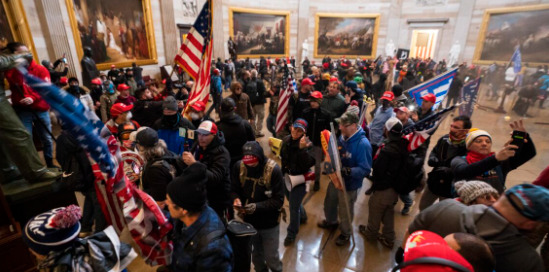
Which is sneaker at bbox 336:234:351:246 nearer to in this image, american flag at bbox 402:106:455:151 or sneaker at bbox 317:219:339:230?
sneaker at bbox 317:219:339:230

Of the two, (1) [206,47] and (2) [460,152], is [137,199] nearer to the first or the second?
(1) [206,47]

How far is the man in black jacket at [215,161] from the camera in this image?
284 cm

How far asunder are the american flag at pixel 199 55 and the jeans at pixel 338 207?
92.6 inches

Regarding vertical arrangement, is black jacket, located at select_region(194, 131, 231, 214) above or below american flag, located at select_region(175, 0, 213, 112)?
below

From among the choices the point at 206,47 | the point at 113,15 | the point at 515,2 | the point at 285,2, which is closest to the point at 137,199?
the point at 206,47

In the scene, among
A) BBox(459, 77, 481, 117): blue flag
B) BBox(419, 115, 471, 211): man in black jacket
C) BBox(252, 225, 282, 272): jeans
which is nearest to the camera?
BBox(252, 225, 282, 272): jeans

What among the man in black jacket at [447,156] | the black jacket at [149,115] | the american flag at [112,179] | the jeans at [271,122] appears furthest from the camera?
the jeans at [271,122]

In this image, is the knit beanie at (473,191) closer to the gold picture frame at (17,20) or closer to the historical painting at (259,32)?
the gold picture frame at (17,20)

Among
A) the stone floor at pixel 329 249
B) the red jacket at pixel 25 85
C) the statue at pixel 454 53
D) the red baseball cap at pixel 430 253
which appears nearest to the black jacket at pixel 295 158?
the stone floor at pixel 329 249

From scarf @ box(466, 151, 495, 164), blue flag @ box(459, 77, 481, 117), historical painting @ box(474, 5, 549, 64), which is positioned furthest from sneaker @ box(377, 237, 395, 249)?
historical painting @ box(474, 5, 549, 64)

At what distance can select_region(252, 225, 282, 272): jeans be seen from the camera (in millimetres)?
2787

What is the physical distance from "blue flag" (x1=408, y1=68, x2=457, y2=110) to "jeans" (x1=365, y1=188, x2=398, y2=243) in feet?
9.29

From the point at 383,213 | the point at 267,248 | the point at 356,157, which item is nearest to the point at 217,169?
the point at 267,248

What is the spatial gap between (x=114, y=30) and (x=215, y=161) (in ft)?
39.0
